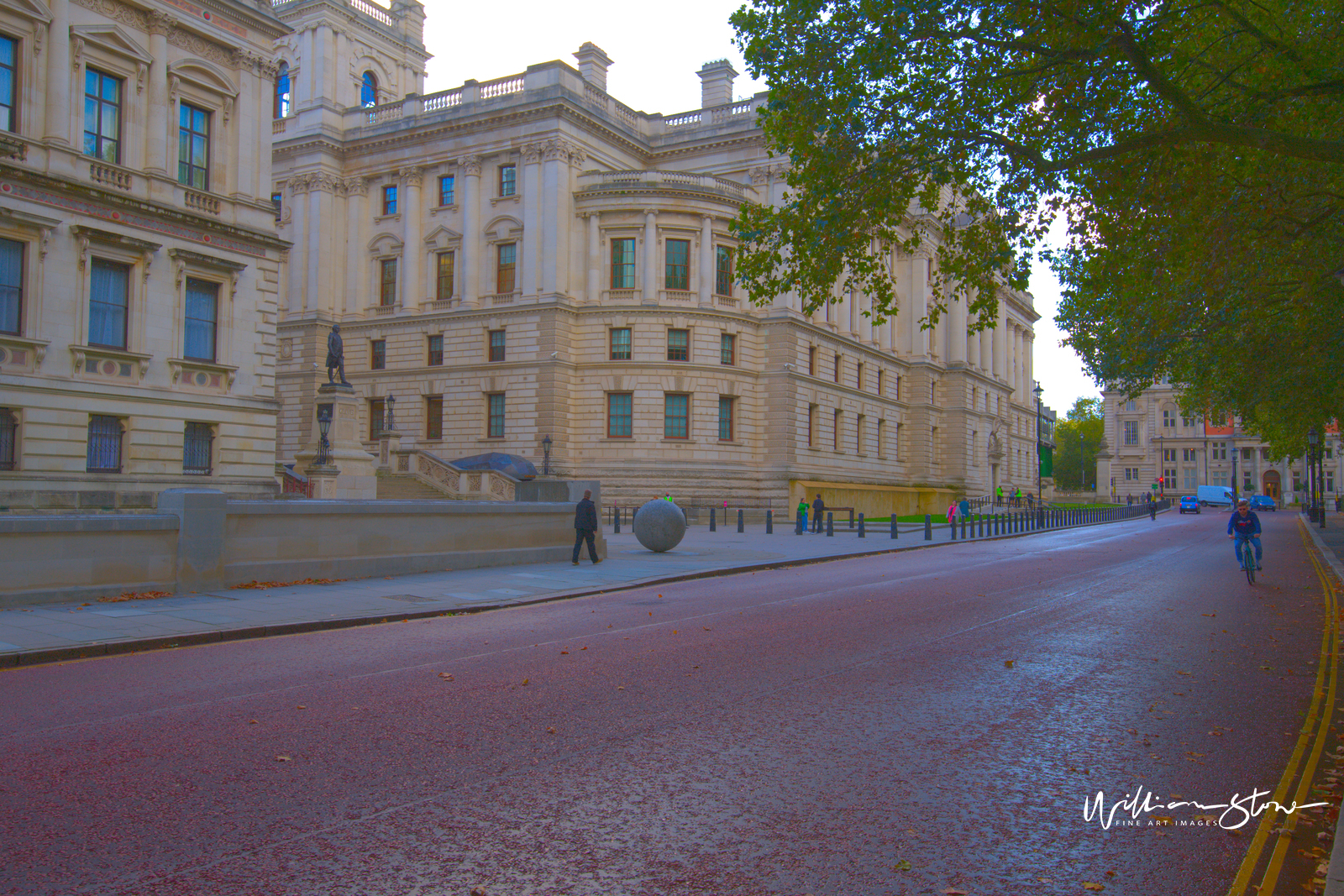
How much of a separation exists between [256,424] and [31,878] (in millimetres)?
27567

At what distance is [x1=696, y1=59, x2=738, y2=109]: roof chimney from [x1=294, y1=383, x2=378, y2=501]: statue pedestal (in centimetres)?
3426

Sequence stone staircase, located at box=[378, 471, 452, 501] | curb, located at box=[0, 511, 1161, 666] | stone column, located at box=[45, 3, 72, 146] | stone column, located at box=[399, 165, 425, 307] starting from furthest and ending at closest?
stone column, located at box=[399, 165, 425, 307]
stone staircase, located at box=[378, 471, 452, 501]
stone column, located at box=[45, 3, 72, 146]
curb, located at box=[0, 511, 1161, 666]

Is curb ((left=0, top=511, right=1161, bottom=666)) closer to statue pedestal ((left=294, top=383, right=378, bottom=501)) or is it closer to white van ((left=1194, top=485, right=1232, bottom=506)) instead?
statue pedestal ((left=294, top=383, right=378, bottom=501))

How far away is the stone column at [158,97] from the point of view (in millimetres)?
27188

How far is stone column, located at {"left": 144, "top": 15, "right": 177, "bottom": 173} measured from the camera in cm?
2719

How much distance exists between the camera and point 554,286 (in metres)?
46.5

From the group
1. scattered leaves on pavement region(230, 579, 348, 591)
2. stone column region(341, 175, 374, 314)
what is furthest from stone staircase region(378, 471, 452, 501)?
scattered leaves on pavement region(230, 579, 348, 591)

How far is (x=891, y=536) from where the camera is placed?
114 ft

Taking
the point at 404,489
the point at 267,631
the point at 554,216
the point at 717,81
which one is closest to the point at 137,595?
the point at 267,631

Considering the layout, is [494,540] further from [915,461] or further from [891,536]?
[915,461]

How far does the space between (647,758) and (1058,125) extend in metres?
10.2

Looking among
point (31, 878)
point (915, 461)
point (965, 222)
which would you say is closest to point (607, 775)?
point (31, 878)

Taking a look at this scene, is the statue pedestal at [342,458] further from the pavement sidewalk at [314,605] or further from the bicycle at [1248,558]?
the bicycle at [1248,558]

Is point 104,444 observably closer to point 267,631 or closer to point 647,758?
point 267,631
